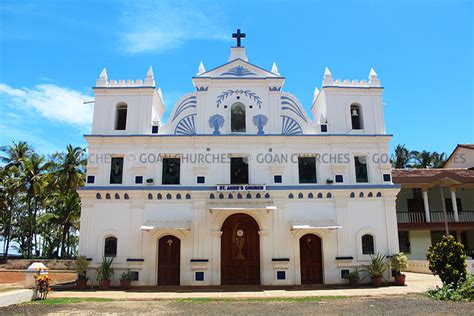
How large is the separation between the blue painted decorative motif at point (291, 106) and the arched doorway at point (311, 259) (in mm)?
6032

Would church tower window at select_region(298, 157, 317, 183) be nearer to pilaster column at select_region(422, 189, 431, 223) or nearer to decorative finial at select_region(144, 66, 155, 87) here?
decorative finial at select_region(144, 66, 155, 87)

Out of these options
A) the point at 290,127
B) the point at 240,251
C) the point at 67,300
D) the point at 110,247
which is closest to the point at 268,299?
the point at 240,251

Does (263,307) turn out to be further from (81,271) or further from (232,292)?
(81,271)

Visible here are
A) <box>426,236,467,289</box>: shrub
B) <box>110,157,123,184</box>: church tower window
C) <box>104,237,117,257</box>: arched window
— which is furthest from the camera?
A: <box>110,157,123,184</box>: church tower window

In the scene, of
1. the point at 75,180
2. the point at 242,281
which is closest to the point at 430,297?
the point at 242,281

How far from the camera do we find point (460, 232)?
30109 millimetres

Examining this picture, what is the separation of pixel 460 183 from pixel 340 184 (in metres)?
13.9

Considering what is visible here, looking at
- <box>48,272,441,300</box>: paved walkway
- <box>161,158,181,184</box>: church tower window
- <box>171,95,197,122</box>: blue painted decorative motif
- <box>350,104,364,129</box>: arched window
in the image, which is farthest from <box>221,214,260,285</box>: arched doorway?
<box>350,104,364,129</box>: arched window

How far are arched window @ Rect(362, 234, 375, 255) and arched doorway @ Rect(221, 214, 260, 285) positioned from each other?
16.4ft

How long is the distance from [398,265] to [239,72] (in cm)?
1197

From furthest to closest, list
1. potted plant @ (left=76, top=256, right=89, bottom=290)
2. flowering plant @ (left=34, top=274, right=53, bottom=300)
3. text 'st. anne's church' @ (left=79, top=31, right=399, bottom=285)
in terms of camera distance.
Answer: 1. text 'st. anne's church' @ (left=79, top=31, right=399, bottom=285)
2. potted plant @ (left=76, top=256, right=89, bottom=290)
3. flowering plant @ (left=34, top=274, right=53, bottom=300)

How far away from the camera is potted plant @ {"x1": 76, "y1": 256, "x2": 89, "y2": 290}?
1742 centimetres

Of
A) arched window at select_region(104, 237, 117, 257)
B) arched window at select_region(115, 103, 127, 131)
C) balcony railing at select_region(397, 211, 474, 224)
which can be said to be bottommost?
arched window at select_region(104, 237, 117, 257)

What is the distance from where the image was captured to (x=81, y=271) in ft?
58.0
